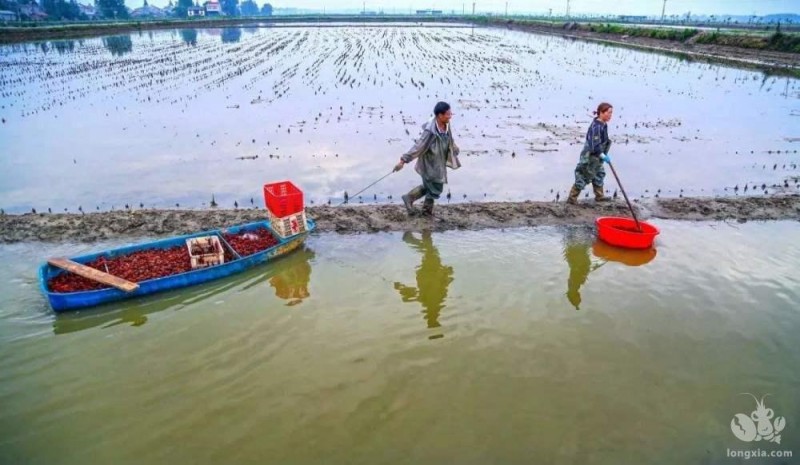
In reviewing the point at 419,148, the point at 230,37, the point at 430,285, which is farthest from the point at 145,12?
the point at 430,285

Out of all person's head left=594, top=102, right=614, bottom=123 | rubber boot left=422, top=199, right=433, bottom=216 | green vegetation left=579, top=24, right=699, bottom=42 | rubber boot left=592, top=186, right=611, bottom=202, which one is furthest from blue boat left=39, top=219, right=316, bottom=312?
green vegetation left=579, top=24, right=699, bottom=42

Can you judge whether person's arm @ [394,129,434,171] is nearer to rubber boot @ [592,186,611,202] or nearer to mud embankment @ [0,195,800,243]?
mud embankment @ [0,195,800,243]

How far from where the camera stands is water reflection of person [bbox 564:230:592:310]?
6.00 metres

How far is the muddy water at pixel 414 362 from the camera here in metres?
3.92

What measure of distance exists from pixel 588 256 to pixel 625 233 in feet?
1.97

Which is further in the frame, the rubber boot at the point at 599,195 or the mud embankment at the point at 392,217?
the rubber boot at the point at 599,195

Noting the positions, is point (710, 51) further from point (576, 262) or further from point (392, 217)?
point (392, 217)

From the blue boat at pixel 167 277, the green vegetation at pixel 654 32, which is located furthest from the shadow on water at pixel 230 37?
the blue boat at pixel 167 277

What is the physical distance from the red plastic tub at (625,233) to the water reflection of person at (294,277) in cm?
427

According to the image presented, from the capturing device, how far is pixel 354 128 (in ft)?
43.9

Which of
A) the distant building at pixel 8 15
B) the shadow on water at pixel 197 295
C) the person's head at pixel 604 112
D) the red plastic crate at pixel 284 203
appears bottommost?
the shadow on water at pixel 197 295

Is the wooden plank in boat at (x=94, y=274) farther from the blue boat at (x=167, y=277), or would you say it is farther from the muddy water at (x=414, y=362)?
the muddy water at (x=414, y=362)

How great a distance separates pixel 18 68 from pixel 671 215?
101 ft

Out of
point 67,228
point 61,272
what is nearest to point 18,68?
point 67,228
